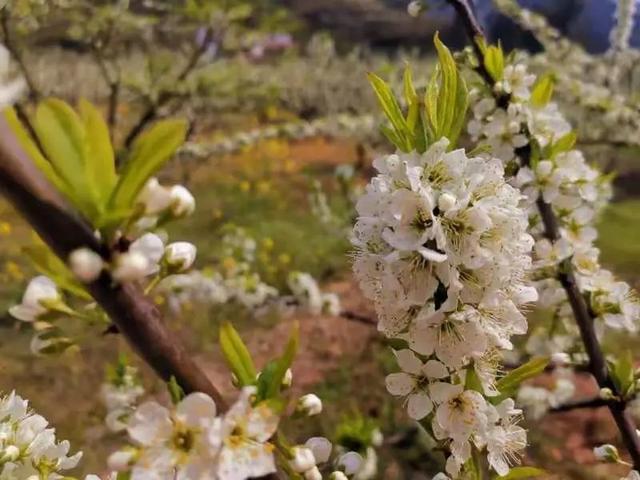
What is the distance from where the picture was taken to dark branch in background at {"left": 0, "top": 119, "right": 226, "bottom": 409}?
1.18 ft

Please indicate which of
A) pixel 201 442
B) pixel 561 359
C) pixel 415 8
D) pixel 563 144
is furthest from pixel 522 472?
pixel 415 8

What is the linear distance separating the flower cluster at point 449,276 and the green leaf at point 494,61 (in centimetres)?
39

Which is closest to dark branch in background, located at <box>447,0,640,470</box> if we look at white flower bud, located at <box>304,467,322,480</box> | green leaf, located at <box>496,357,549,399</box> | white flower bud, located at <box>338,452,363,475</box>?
green leaf, located at <box>496,357,549,399</box>

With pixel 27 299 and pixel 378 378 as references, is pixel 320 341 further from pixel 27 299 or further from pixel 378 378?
pixel 27 299

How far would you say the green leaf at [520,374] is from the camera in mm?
620

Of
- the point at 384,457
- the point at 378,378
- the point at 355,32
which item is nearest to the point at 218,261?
the point at 378,378

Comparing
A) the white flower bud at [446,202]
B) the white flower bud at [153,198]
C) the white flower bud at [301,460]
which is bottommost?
the white flower bud at [301,460]

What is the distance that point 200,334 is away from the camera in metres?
3.53

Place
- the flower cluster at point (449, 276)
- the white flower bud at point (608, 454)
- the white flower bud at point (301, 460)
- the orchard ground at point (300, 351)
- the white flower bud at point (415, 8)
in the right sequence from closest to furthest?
1. the white flower bud at point (301, 460)
2. the flower cluster at point (449, 276)
3. the white flower bud at point (608, 454)
4. the white flower bud at point (415, 8)
5. the orchard ground at point (300, 351)

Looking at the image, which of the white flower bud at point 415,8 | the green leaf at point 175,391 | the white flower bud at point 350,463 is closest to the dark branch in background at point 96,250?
the green leaf at point 175,391

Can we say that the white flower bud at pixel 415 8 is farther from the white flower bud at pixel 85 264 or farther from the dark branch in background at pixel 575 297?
the white flower bud at pixel 85 264

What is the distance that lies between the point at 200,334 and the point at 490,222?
10.0 feet

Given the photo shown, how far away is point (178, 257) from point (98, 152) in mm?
99

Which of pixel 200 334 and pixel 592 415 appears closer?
pixel 592 415
